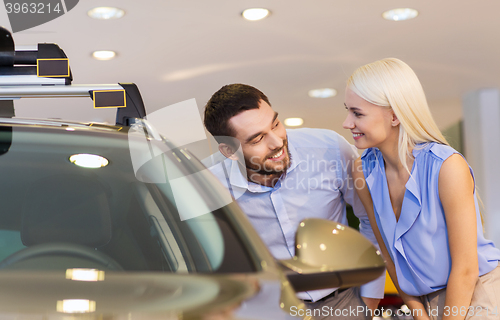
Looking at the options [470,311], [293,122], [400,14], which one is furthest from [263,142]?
[293,122]

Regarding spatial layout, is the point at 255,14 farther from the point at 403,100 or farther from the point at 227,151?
the point at 403,100

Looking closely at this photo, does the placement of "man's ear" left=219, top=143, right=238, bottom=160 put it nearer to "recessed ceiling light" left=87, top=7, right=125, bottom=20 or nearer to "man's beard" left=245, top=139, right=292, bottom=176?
"man's beard" left=245, top=139, right=292, bottom=176

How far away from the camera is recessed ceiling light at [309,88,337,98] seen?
5.55m

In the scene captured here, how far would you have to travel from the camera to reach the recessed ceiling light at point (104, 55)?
4238 mm

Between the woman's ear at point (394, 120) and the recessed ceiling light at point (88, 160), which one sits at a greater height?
the woman's ear at point (394, 120)

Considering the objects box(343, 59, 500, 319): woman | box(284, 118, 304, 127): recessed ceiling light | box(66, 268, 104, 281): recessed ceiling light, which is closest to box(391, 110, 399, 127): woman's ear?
box(343, 59, 500, 319): woman

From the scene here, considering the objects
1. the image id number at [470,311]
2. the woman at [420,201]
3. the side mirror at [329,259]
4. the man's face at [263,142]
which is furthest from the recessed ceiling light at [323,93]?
the side mirror at [329,259]

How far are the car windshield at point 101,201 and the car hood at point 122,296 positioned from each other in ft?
0.82

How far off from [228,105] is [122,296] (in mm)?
1313

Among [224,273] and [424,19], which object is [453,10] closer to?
[424,19]

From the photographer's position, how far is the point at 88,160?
1.11 metres

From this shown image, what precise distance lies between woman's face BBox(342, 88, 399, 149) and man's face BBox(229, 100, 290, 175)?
29 cm

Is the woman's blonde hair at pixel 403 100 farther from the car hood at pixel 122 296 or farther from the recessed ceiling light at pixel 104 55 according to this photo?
the recessed ceiling light at pixel 104 55

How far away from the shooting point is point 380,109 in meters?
1.55
